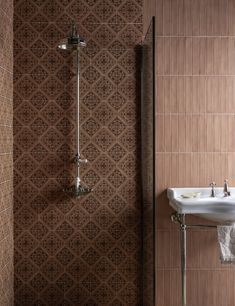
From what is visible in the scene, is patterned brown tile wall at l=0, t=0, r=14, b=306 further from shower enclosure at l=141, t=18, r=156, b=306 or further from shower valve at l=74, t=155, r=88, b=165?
shower enclosure at l=141, t=18, r=156, b=306

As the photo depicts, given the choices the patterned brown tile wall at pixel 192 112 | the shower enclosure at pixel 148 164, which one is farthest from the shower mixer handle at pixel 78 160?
the patterned brown tile wall at pixel 192 112

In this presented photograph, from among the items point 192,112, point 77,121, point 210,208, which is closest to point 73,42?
point 77,121

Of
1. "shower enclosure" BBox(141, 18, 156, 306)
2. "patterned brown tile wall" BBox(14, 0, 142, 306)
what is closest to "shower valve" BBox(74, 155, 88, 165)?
"patterned brown tile wall" BBox(14, 0, 142, 306)

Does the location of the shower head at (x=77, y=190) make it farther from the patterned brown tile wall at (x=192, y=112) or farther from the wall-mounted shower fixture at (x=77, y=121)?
the patterned brown tile wall at (x=192, y=112)

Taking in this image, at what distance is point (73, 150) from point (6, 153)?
18.3 inches

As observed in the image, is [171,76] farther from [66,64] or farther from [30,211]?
[30,211]

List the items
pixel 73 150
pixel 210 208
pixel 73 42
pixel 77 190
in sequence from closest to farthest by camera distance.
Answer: pixel 210 208
pixel 73 42
pixel 77 190
pixel 73 150

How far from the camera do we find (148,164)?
8.26 ft

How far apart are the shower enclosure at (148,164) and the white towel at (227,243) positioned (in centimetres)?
46

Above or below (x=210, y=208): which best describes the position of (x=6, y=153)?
above

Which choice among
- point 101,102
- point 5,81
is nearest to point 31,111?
point 5,81

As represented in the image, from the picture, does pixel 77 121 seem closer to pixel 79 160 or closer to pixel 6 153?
pixel 79 160

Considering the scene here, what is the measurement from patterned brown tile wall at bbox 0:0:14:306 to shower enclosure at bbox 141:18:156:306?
0.92 meters

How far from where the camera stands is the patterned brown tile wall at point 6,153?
2.61 m
